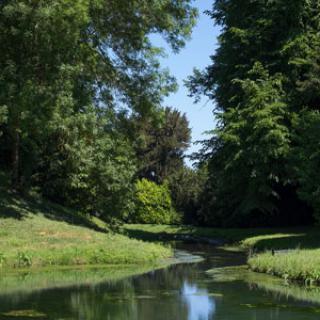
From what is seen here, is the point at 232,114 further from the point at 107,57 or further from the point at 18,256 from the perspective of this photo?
the point at 18,256

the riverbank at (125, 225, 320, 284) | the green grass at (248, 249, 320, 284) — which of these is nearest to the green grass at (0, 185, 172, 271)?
the riverbank at (125, 225, 320, 284)

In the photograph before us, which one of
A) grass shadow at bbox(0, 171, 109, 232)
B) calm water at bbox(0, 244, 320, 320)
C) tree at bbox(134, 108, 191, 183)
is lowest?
calm water at bbox(0, 244, 320, 320)

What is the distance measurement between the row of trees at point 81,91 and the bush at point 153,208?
23.5 m

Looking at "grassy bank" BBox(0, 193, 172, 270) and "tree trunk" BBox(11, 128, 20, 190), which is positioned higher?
"tree trunk" BBox(11, 128, 20, 190)

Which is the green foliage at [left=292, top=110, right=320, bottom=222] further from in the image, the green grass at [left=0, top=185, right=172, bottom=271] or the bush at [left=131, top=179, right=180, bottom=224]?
the bush at [left=131, top=179, right=180, bottom=224]

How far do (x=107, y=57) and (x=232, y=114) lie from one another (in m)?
9.81

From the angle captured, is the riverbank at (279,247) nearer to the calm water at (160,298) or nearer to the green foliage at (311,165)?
the calm water at (160,298)

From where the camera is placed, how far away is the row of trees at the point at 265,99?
125 ft

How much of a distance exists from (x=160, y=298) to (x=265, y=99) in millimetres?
25064

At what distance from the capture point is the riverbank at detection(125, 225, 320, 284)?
2016 centimetres

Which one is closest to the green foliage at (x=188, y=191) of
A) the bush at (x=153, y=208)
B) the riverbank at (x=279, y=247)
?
the bush at (x=153, y=208)

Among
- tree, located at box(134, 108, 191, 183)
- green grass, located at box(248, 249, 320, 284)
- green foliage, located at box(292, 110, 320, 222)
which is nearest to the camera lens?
green grass, located at box(248, 249, 320, 284)

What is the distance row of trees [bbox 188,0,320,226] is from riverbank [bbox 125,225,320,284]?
2.27 m

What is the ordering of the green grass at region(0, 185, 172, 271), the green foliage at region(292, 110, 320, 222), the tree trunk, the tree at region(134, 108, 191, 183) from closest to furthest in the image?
1. the green grass at region(0, 185, 172, 271)
2. the green foliage at region(292, 110, 320, 222)
3. the tree trunk
4. the tree at region(134, 108, 191, 183)
